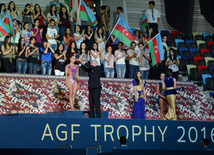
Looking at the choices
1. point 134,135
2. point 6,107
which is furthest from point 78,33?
point 134,135

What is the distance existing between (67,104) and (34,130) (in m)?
3.20

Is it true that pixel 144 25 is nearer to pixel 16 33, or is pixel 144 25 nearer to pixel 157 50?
pixel 157 50

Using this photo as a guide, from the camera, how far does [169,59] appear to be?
10617 millimetres

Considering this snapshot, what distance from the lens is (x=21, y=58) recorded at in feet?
31.2

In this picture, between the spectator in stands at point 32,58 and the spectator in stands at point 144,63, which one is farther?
the spectator in stands at point 144,63

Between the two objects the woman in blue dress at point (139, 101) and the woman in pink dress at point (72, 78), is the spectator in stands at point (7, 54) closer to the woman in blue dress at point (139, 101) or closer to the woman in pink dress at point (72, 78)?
the woman in pink dress at point (72, 78)

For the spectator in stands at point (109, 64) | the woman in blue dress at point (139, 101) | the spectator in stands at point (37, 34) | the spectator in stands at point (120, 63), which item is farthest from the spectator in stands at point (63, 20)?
the woman in blue dress at point (139, 101)

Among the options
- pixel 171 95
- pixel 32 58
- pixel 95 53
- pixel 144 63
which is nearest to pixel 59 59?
pixel 32 58

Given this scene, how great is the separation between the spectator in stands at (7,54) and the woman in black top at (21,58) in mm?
174

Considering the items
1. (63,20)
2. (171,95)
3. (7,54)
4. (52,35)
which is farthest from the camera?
(63,20)

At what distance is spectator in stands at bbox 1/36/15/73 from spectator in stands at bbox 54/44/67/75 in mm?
1210

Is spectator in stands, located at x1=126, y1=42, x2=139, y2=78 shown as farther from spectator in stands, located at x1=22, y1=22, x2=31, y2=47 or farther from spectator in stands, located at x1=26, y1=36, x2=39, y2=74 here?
spectator in stands, located at x1=22, y1=22, x2=31, y2=47

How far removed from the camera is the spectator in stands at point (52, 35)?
10.3 meters

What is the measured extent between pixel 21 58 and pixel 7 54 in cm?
39
